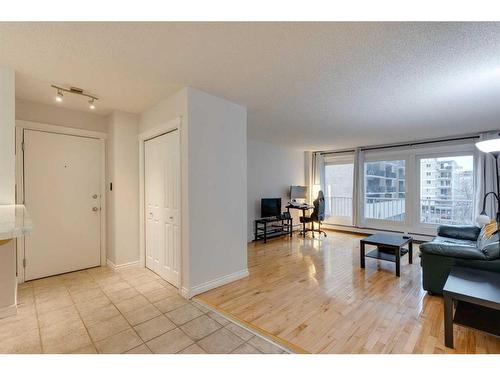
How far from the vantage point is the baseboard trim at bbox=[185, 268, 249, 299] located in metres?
2.52

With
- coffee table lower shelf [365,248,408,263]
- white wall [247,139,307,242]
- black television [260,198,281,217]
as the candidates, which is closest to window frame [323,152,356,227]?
white wall [247,139,307,242]

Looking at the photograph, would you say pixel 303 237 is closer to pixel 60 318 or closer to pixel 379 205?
pixel 379 205

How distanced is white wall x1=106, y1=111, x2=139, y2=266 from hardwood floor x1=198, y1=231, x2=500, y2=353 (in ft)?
5.18

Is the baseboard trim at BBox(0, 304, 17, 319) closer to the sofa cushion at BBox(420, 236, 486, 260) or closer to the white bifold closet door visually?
the white bifold closet door

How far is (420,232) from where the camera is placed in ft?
17.2

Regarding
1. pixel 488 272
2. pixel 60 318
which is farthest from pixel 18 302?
pixel 488 272

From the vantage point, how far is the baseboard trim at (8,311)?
209cm

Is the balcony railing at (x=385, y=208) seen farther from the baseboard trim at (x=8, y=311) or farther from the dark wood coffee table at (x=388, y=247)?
the baseboard trim at (x=8, y=311)

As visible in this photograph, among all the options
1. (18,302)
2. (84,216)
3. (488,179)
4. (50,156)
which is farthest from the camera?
(488,179)

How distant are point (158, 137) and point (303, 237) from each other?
158 inches

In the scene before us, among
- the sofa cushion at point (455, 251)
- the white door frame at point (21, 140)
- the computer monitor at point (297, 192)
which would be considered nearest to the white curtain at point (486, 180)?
the sofa cushion at point (455, 251)

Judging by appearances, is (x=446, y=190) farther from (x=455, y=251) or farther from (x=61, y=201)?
(x=61, y=201)

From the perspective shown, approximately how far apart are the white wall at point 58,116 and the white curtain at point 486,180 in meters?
6.79

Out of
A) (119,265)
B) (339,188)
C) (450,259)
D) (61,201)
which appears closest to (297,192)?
(339,188)
